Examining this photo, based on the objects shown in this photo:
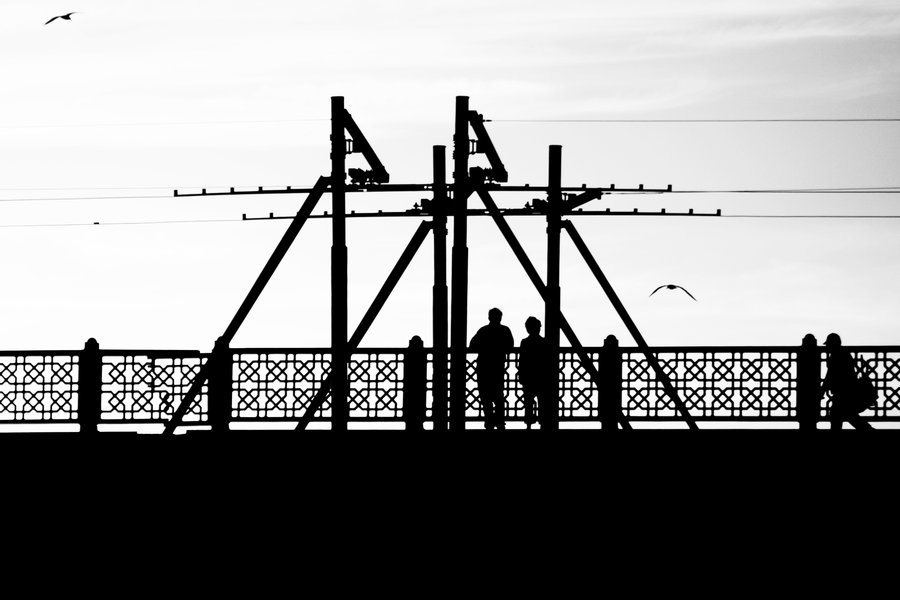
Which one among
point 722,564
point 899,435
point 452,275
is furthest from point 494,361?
point 899,435

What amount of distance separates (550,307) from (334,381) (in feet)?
11.5

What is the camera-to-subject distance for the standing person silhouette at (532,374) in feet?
50.8

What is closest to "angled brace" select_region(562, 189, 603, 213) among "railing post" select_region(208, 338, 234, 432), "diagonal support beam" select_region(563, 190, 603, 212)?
"diagonal support beam" select_region(563, 190, 603, 212)

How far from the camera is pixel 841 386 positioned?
611 inches

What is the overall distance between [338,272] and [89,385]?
347cm

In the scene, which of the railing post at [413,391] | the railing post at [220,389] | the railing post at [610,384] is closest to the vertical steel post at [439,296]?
the railing post at [413,391]

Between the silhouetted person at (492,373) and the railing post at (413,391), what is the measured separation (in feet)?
2.41

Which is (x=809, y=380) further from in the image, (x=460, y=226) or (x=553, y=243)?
(x=460, y=226)

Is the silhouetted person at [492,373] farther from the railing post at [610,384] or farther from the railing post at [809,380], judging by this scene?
the railing post at [809,380]

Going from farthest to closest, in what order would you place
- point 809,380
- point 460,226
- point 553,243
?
point 553,243, point 460,226, point 809,380

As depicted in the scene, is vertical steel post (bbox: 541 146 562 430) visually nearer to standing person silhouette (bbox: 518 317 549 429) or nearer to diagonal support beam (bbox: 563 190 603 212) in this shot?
diagonal support beam (bbox: 563 190 603 212)

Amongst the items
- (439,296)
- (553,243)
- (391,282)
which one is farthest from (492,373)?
(553,243)

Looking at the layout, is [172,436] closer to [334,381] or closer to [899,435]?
[334,381]

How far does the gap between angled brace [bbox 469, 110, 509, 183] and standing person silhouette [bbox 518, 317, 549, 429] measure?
2.81 m
